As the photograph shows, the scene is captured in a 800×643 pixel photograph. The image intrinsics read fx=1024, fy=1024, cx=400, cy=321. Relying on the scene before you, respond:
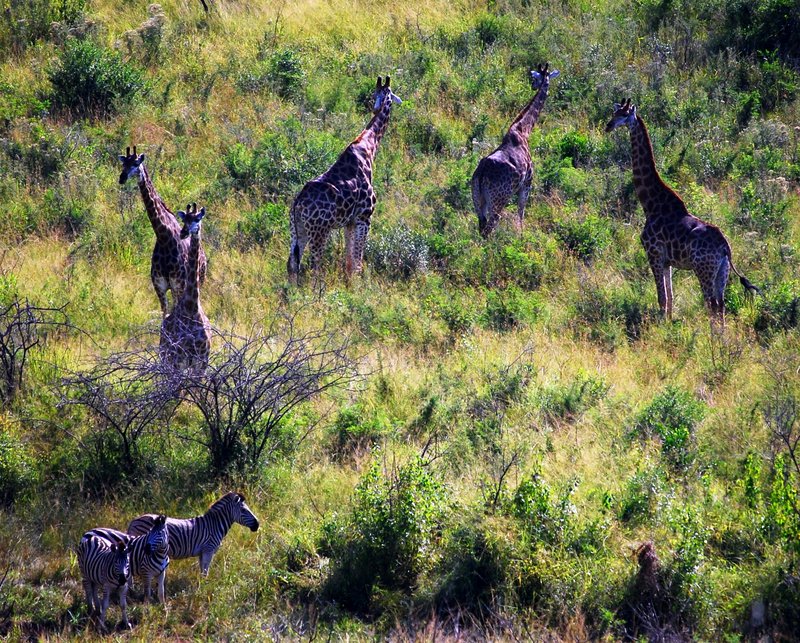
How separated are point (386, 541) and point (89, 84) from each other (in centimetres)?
1182

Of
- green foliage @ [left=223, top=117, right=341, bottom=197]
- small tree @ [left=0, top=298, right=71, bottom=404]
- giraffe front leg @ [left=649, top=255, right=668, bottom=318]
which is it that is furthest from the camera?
green foliage @ [left=223, top=117, right=341, bottom=197]

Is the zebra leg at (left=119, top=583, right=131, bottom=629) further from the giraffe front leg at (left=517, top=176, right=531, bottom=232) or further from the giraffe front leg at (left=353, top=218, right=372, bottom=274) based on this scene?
the giraffe front leg at (left=517, top=176, right=531, bottom=232)

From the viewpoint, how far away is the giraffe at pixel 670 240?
11.6 meters

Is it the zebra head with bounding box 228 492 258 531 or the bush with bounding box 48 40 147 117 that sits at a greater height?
the bush with bounding box 48 40 147 117

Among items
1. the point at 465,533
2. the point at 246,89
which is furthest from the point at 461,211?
the point at 465,533

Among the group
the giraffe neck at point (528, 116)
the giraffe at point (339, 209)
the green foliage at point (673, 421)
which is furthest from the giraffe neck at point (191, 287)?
the giraffe neck at point (528, 116)

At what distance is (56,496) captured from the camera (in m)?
8.52

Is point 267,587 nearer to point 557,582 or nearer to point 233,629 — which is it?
point 233,629

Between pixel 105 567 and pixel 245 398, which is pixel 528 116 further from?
pixel 105 567

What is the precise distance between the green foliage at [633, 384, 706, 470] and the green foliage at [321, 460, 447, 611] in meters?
2.07

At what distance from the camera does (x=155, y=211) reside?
10.4 m

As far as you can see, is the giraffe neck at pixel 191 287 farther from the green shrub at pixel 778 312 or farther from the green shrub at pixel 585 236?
the green shrub at pixel 778 312

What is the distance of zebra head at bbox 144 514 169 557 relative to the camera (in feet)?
23.2

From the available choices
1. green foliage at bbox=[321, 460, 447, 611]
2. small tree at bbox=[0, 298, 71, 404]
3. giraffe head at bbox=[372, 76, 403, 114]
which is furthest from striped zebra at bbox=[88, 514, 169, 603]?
giraffe head at bbox=[372, 76, 403, 114]
